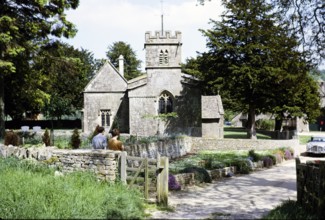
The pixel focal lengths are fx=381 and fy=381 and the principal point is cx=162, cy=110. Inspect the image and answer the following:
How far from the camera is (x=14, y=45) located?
23.1 metres

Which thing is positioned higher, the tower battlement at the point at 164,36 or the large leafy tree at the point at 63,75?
the tower battlement at the point at 164,36

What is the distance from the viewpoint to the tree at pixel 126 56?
71.4 meters

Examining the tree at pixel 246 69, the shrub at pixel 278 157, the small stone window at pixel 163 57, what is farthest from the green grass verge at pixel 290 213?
the small stone window at pixel 163 57

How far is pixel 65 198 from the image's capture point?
902 centimetres

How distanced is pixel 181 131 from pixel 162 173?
89.3 ft

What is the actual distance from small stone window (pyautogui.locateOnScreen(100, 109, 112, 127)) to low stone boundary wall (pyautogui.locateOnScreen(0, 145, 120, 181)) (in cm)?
2728

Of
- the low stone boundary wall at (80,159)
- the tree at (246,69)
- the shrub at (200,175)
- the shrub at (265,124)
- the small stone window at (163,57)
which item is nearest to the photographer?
the low stone boundary wall at (80,159)

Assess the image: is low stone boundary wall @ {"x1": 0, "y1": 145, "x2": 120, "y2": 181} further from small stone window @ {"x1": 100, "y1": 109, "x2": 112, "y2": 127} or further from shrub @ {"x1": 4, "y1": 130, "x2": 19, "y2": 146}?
small stone window @ {"x1": 100, "y1": 109, "x2": 112, "y2": 127}

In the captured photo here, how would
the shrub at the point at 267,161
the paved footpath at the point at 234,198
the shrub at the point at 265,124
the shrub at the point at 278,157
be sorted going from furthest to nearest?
the shrub at the point at 265,124 → the shrub at the point at 278,157 → the shrub at the point at 267,161 → the paved footpath at the point at 234,198

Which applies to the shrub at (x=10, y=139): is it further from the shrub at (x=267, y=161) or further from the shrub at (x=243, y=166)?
the shrub at (x=267, y=161)

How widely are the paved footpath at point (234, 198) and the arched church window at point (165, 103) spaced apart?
22944 mm

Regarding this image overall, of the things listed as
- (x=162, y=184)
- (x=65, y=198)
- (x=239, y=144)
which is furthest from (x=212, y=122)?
(x=65, y=198)

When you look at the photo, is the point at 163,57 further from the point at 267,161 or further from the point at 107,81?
the point at 267,161

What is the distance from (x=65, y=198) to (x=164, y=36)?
1258 inches
